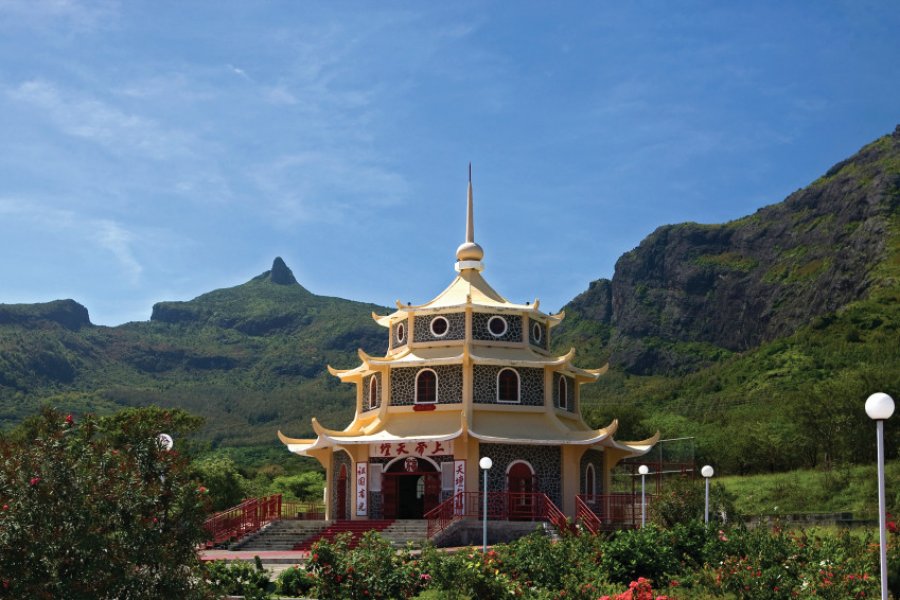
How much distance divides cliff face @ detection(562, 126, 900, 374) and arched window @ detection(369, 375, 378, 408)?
203ft

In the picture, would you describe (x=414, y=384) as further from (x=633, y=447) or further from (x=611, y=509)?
(x=633, y=447)

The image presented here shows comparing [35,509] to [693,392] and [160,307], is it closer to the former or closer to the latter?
[693,392]

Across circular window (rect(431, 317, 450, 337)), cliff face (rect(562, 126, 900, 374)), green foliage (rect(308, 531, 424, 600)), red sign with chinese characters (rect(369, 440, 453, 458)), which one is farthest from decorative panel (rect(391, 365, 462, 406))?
cliff face (rect(562, 126, 900, 374))

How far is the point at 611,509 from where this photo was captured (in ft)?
101

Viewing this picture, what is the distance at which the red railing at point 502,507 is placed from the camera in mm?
28844

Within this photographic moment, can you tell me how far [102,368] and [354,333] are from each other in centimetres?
3031

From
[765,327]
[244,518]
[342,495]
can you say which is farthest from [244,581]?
[765,327]

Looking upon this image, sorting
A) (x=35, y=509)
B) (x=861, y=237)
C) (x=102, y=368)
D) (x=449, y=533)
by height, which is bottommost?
(x=449, y=533)

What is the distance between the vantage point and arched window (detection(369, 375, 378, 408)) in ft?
112

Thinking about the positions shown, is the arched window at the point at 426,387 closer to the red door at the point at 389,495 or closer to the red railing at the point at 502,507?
the red door at the point at 389,495

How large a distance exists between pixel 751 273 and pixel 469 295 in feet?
276

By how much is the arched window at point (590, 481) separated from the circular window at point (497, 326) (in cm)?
508

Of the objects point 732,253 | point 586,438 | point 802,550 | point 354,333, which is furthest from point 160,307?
point 802,550

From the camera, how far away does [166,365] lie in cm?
12625
